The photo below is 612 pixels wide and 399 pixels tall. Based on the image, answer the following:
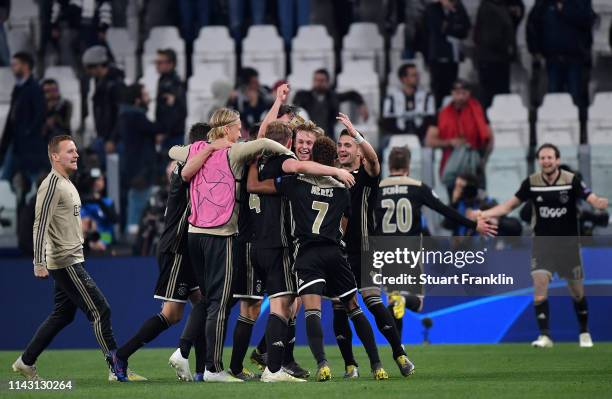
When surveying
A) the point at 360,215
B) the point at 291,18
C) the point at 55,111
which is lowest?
the point at 360,215

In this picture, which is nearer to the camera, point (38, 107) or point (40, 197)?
point (40, 197)

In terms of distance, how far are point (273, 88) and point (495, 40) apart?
11.1ft

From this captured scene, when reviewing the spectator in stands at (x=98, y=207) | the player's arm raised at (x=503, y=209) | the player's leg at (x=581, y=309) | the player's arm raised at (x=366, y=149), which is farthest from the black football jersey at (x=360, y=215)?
the spectator in stands at (x=98, y=207)

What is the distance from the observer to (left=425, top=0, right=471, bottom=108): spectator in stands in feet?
57.4

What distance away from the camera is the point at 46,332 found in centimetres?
940

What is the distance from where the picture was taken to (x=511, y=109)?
17.2 meters

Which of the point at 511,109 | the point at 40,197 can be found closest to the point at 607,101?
the point at 511,109

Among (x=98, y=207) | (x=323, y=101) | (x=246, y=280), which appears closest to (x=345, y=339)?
(x=246, y=280)

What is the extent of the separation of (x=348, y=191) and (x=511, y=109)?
869cm

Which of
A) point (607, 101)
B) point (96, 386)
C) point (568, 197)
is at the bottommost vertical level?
point (96, 386)

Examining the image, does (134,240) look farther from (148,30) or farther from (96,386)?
(96,386)

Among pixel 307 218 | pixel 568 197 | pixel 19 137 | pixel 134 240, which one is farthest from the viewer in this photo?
pixel 19 137

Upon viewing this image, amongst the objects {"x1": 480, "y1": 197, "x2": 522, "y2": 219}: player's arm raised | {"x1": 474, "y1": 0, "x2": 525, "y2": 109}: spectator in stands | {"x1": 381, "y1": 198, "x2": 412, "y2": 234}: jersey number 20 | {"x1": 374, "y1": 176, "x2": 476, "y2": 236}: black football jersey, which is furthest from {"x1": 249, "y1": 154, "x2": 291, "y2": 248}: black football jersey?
{"x1": 474, "y1": 0, "x2": 525, "y2": 109}: spectator in stands

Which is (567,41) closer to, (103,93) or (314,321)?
(103,93)
